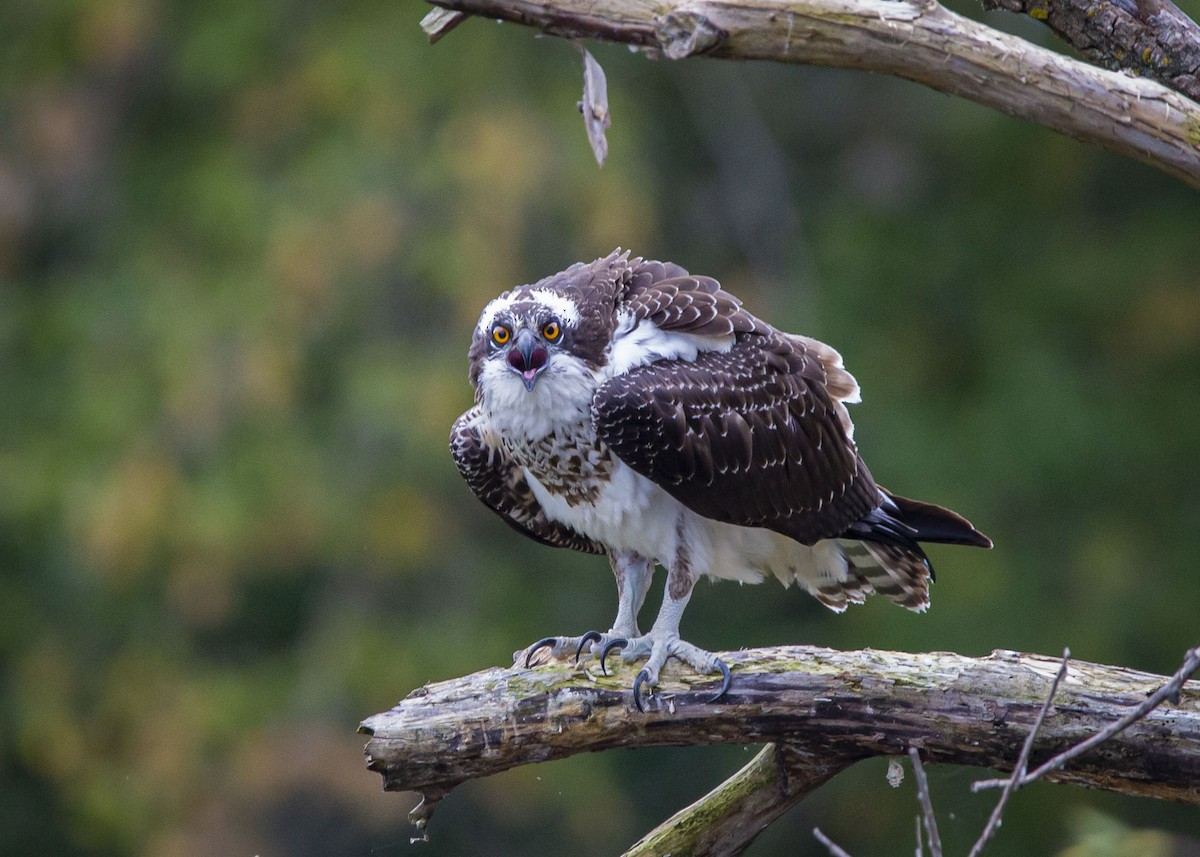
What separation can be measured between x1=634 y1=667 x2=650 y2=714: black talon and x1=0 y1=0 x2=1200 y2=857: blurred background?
17.4ft

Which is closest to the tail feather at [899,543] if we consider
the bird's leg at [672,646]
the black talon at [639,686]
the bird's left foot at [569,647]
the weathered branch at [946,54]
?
the bird's leg at [672,646]

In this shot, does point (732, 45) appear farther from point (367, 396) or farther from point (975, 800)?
point (975, 800)

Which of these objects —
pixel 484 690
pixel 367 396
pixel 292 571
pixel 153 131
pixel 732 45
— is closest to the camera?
pixel 732 45

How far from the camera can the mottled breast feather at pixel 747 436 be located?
14.9ft

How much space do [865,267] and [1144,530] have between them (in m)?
2.63

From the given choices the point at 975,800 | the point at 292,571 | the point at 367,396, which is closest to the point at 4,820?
the point at 292,571

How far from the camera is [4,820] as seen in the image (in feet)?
39.4

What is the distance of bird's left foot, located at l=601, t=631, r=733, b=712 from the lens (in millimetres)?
4312

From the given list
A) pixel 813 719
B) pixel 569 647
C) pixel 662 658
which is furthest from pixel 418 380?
pixel 813 719

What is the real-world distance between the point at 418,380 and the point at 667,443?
5298mm

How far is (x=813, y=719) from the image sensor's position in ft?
13.7

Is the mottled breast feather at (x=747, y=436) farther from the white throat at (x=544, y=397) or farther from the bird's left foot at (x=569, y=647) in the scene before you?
the bird's left foot at (x=569, y=647)

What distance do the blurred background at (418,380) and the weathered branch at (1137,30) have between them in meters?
5.86

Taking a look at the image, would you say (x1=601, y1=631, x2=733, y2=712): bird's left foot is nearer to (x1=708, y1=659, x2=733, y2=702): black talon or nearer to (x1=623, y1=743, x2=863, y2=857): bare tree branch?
(x1=708, y1=659, x2=733, y2=702): black talon
